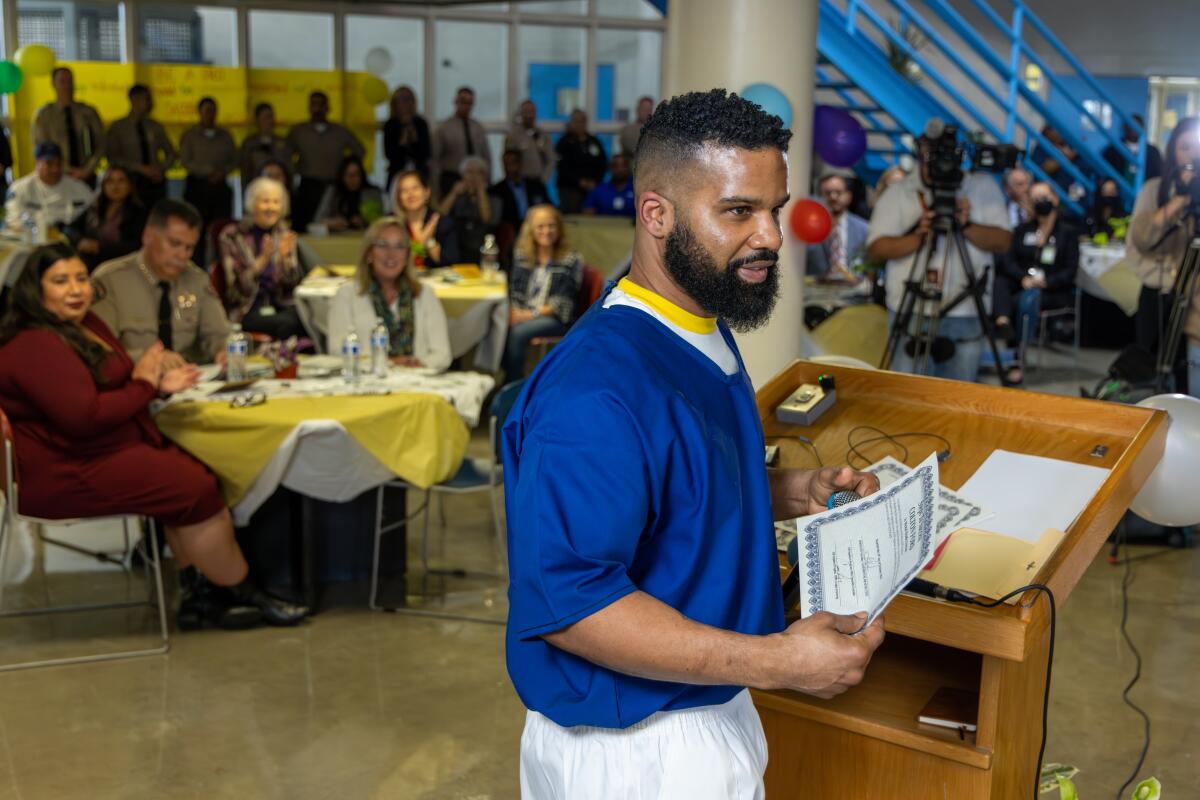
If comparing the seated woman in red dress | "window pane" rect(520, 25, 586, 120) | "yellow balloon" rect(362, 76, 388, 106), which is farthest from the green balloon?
the seated woman in red dress

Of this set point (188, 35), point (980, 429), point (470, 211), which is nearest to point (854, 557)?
point (980, 429)

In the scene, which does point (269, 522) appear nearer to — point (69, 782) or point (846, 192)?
point (69, 782)

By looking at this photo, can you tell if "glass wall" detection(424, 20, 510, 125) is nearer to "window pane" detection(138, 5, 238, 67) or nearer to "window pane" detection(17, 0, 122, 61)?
"window pane" detection(138, 5, 238, 67)

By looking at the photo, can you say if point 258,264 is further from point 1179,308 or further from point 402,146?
point 1179,308

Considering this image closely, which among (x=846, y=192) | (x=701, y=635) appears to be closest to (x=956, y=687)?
(x=701, y=635)

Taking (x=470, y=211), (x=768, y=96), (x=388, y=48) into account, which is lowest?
(x=470, y=211)

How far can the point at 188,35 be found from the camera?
38.5 feet

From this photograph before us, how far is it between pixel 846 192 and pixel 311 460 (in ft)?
15.4

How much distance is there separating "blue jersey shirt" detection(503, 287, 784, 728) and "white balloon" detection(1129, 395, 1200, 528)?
140cm

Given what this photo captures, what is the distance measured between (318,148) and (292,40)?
241 cm

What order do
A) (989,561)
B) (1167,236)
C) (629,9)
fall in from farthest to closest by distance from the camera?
(629,9)
(1167,236)
(989,561)

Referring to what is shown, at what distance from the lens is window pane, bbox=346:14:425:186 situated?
12.3 meters

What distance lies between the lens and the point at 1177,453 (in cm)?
262

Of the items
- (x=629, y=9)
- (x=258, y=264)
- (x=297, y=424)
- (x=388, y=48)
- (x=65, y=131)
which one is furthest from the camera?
(x=629, y=9)
